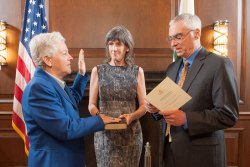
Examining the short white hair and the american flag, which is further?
the american flag

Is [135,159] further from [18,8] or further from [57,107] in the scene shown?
[18,8]

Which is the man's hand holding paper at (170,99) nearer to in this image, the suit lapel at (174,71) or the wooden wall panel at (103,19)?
the suit lapel at (174,71)

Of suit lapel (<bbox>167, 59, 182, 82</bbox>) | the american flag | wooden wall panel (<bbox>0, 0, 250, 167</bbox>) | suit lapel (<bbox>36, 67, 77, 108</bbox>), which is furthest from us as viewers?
wooden wall panel (<bbox>0, 0, 250, 167</bbox>)

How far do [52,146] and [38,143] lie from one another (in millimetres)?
84

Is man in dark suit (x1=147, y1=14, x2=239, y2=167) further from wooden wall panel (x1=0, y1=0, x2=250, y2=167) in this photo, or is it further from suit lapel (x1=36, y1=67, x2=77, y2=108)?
wooden wall panel (x1=0, y1=0, x2=250, y2=167)

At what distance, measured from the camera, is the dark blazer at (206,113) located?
167cm

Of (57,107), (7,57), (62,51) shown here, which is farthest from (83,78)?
(7,57)

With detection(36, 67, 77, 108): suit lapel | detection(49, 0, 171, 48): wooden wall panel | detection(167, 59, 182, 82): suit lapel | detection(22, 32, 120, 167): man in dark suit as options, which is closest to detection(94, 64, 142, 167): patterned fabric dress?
detection(167, 59, 182, 82): suit lapel

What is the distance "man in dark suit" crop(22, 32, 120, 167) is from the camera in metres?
1.64

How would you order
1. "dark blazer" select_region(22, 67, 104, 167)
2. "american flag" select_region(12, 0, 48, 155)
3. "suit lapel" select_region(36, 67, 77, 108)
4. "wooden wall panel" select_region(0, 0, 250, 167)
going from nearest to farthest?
1. "dark blazer" select_region(22, 67, 104, 167)
2. "suit lapel" select_region(36, 67, 77, 108)
3. "american flag" select_region(12, 0, 48, 155)
4. "wooden wall panel" select_region(0, 0, 250, 167)

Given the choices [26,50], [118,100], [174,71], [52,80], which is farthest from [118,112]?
[26,50]

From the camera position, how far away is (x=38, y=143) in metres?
1.71

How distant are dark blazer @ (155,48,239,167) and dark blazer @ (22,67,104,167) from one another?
530 mm

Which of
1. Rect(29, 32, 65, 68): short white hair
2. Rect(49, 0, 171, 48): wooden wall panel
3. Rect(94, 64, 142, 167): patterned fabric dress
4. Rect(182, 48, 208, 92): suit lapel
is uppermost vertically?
Rect(49, 0, 171, 48): wooden wall panel
